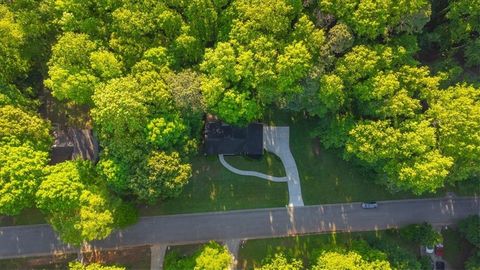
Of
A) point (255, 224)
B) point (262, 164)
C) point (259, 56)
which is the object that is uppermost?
point (259, 56)

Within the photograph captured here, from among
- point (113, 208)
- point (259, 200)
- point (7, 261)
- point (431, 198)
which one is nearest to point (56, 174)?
point (113, 208)

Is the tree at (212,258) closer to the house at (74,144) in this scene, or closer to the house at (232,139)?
the house at (232,139)

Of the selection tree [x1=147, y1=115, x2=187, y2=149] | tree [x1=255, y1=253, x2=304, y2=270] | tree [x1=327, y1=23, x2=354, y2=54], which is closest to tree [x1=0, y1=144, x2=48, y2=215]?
tree [x1=147, y1=115, x2=187, y2=149]

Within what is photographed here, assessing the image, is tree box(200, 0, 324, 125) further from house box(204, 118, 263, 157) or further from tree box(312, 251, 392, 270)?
tree box(312, 251, 392, 270)

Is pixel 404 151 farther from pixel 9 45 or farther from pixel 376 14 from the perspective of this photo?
pixel 9 45

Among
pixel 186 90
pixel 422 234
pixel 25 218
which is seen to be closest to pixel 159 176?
pixel 186 90
